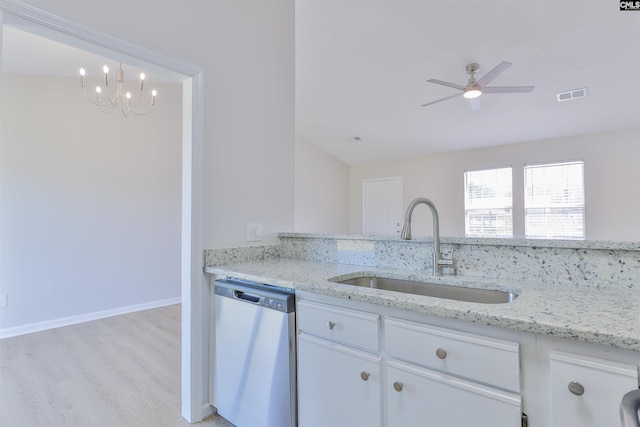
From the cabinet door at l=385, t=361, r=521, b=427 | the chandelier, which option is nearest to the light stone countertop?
the cabinet door at l=385, t=361, r=521, b=427

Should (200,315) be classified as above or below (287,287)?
below

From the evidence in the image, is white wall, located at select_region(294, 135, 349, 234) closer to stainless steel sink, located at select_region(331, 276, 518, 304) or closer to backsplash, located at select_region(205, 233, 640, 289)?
backsplash, located at select_region(205, 233, 640, 289)

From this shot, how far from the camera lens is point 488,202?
235 inches

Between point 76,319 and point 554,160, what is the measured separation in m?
7.31

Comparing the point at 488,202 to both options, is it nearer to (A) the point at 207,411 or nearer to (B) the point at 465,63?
(B) the point at 465,63

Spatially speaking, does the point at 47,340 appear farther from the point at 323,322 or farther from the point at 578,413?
the point at 578,413

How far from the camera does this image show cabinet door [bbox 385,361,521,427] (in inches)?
34.9

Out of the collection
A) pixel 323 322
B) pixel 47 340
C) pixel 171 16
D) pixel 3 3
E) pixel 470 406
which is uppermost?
pixel 171 16

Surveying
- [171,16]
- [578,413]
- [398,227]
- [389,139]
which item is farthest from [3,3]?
[398,227]

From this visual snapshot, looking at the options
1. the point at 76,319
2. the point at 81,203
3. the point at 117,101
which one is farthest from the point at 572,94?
the point at 76,319

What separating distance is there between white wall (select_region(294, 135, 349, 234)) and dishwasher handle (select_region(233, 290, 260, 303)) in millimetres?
4889

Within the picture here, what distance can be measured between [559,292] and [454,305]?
48cm

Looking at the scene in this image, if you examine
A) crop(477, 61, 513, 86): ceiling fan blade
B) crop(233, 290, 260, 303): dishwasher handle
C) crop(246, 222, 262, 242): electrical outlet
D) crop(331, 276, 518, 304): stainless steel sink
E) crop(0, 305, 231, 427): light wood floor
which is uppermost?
crop(477, 61, 513, 86): ceiling fan blade

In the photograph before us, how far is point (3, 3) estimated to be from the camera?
1.19 metres
